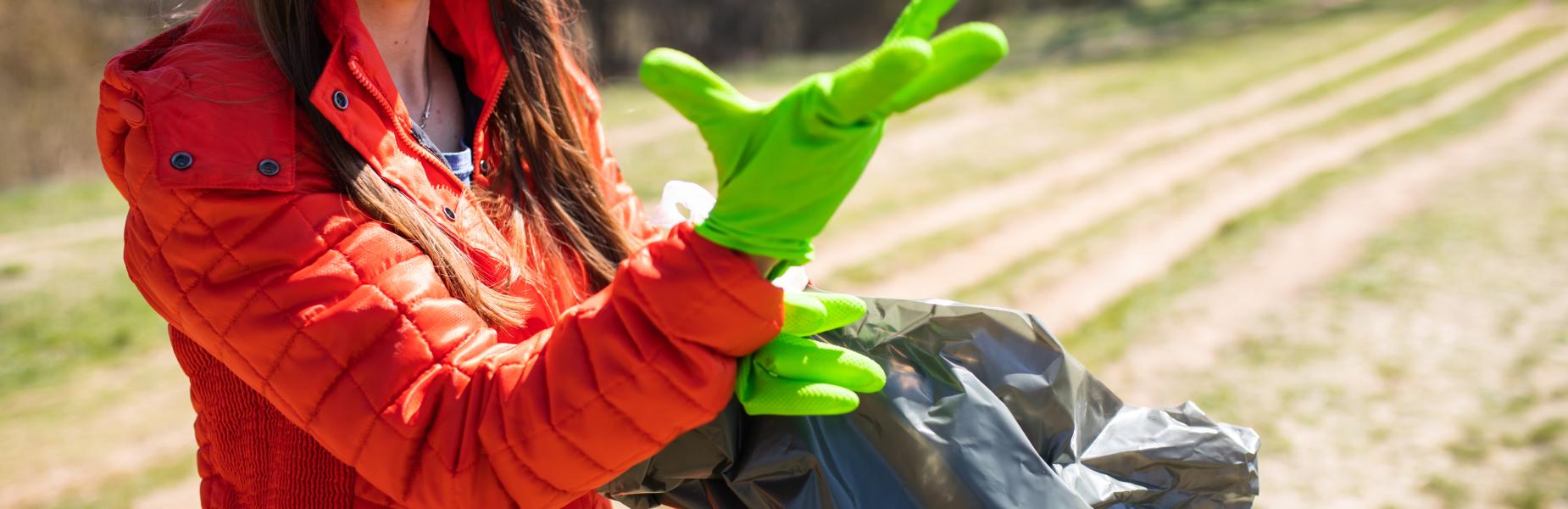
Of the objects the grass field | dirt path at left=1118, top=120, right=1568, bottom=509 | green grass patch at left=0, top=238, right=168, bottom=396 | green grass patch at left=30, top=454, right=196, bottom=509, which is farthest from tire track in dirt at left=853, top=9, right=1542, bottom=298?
green grass patch at left=0, top=238, right=168, bottom=396

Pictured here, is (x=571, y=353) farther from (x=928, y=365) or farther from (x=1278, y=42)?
(x=1278, y=42)

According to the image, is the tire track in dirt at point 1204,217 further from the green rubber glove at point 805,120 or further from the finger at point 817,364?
the green rubber glove at point 805,120

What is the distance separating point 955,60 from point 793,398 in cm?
41

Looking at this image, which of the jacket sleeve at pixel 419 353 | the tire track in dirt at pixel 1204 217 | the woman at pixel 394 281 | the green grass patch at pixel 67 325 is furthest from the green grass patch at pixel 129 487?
the tire track in dirt at pixel 1204 217

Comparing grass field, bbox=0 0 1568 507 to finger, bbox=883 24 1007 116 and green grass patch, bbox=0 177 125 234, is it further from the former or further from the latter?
finger, bbox=883 24 1007 116

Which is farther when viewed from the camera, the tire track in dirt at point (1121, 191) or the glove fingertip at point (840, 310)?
the tire track in dirt at point (1121, 191)

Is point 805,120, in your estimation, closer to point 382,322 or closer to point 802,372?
point 802,372

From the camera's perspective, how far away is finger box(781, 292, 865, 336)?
47.0 inches

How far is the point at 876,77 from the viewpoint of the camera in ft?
3.12

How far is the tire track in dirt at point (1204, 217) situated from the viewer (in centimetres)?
534

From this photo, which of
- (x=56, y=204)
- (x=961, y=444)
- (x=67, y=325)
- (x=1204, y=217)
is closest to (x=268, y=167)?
(x=961, y=444)

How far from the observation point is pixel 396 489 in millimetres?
1151

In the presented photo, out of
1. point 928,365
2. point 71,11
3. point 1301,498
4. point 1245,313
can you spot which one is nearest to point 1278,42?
point 1245,313

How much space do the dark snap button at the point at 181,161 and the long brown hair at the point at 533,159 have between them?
0.66 feet
